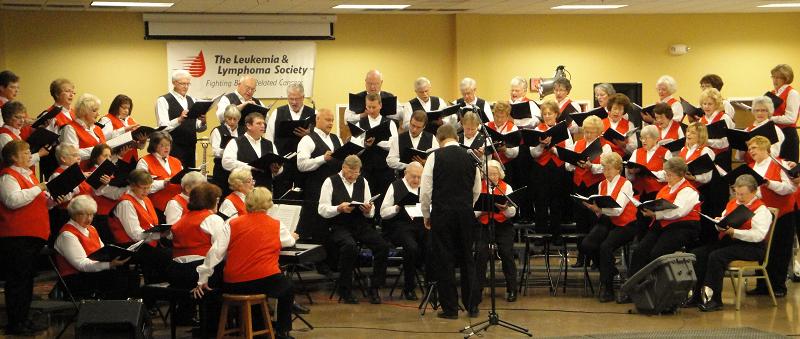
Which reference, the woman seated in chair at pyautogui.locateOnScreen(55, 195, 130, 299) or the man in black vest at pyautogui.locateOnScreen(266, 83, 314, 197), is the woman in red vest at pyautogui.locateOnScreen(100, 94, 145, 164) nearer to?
the man in black vest at pyautogui.locateOnScreen(266, 83, 314, 197)

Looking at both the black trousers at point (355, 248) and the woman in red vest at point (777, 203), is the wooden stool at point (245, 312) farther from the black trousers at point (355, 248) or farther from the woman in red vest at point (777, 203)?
the woman in red vest at point (777, 203)

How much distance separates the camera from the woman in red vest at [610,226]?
9172 mm

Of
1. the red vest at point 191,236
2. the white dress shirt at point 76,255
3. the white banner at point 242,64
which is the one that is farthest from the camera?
the white banner at point 242,64

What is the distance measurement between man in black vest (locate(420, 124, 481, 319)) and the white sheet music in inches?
40.5

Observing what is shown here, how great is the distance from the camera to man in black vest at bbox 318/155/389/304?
919cm

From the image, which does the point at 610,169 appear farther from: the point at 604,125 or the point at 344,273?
the point at 344,273

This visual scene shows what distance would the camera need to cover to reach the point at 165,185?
29.3 ft

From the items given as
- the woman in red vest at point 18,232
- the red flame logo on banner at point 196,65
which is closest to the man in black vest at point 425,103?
the woman in red vest at point 18,232

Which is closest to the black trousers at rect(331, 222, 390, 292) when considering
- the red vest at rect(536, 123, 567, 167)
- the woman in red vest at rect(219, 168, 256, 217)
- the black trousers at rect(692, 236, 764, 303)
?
the woman in red vest at rect(219, 168, 256, 217)

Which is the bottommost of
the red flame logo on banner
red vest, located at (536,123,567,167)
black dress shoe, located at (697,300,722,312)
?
black dress shoe, located at (697,300,722,312)

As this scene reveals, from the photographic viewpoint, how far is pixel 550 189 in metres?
10.3

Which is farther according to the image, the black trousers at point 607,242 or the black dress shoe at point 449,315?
the black trousers at point 607,242

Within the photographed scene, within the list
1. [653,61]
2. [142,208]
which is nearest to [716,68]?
[653,61]

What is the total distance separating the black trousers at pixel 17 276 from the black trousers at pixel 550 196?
471 cm
